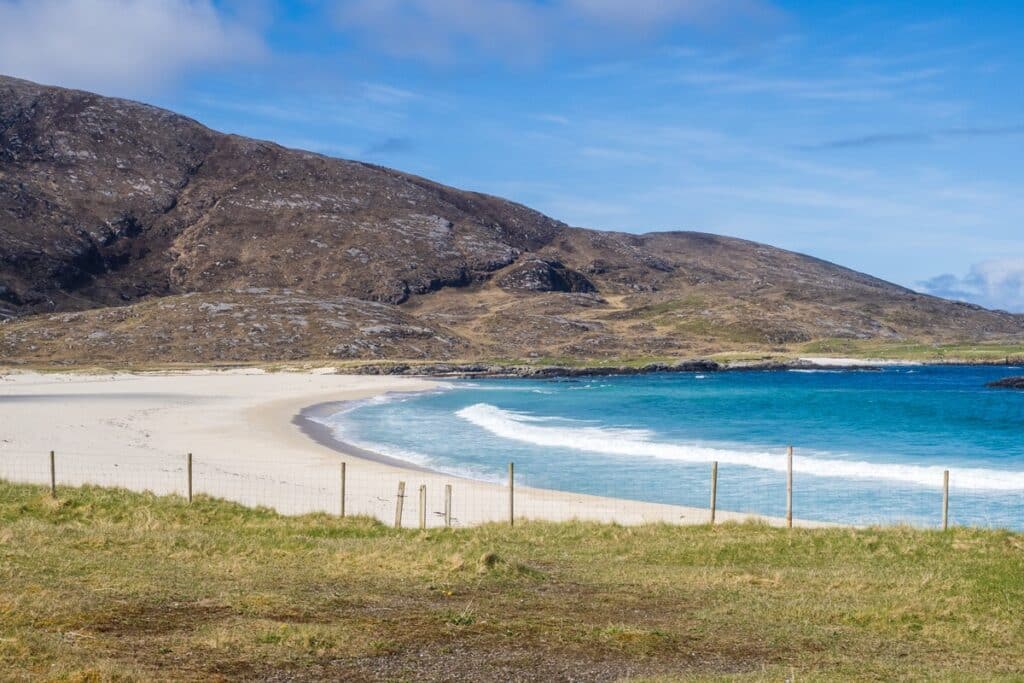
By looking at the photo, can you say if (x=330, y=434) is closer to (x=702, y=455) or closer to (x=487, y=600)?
(x=702, y=455)

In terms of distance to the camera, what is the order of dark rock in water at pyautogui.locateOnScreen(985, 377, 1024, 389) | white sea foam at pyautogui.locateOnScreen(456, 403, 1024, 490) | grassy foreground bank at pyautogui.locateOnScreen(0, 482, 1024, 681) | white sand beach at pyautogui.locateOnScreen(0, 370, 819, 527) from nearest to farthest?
grassy foreground bank at pyautogui.locateOnScreen(0, 482, 1024, 681)
white sand beach at pyautogui.locateOnScreen(0, 370, 819, 527)
white sea foam at pyautogui.locateOnScreen(456, 403, 1024, 490)
dark rock in water at pyautogui.locateOnScreen(985, 377, 1024, 389)

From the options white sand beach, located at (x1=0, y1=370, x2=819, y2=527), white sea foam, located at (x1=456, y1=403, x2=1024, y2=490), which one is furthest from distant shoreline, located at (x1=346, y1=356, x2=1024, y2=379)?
white sea foam, located at (x1=456, y1=403, x2=1024, y2=490)

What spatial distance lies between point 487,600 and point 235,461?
26377 millimetres

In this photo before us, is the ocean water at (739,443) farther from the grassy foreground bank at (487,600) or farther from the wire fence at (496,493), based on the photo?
the grassy foreground bank at (487,600)

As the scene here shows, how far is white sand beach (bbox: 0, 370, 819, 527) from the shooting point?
93.9ft

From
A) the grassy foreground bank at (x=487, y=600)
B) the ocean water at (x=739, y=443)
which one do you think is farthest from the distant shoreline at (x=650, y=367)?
the grassy foreground bank at (x=487, y=600)

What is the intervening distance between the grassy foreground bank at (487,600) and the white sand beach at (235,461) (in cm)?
635

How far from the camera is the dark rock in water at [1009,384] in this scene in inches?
4055

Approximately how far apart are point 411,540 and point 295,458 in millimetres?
21513

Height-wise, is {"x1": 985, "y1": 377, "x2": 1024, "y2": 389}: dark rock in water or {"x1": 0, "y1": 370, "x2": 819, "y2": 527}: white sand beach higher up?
{"x1": 0, "y1": 370, "x2": 819, "y2": 527}: white sand beach

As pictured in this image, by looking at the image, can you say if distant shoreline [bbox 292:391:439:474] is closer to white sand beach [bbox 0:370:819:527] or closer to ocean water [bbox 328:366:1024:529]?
white sand beach [bbox 0:370:819:527]

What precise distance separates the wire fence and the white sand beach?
0.21 ft

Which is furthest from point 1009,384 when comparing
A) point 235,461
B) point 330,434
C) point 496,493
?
point 235,461

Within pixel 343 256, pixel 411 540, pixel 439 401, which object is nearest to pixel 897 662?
pixel 411 540
